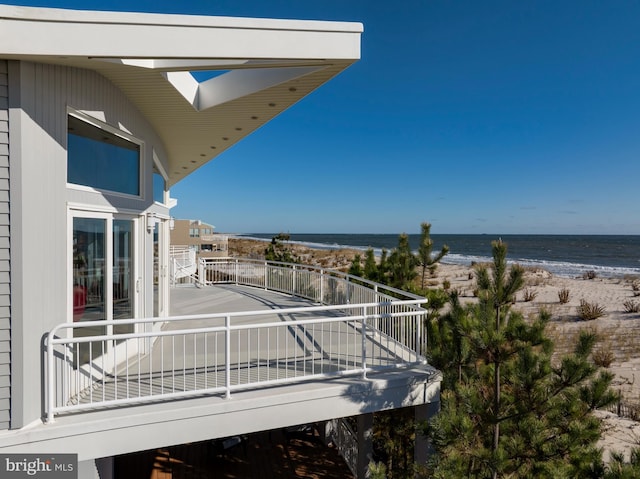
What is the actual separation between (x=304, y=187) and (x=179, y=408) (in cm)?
4317

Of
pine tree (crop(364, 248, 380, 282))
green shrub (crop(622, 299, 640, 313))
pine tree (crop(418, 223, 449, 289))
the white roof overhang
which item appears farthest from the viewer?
green shrub (crop(622, 299, 640, 313))

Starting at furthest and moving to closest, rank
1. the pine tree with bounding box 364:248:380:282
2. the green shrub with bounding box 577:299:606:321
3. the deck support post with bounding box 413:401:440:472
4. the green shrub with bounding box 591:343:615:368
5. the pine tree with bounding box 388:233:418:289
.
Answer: the green shrub with bounding box 577:299:606:321 < the green shrub with bounding box 591:343:615:368 < the pine tree with bounding box 364:248:380:282 < the pine tree with bounding box 388:233:418:289 < the deck support post with bounding box 413:401:440:472

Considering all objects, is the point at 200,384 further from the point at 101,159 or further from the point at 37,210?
the point at 101,159

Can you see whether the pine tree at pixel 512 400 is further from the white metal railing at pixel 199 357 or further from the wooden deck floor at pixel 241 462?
the wooden deck floor at pixel 241 462

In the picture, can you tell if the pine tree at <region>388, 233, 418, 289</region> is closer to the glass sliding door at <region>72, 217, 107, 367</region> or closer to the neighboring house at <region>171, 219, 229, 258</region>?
the glass sliding door at <region>72, 217, 107, 367</region>

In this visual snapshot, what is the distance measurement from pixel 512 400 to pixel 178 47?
4.94 metres

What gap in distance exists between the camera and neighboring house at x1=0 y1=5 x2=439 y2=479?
2.89m

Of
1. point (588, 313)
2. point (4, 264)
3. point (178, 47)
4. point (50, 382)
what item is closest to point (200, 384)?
point (50, 382)

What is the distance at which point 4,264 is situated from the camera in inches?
114

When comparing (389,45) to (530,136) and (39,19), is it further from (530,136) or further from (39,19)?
(530,136)

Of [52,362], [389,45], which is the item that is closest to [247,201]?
[389,45]

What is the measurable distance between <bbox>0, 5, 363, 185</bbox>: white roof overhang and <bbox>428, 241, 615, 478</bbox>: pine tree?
2790 millimetres

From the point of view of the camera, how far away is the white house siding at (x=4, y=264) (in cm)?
288

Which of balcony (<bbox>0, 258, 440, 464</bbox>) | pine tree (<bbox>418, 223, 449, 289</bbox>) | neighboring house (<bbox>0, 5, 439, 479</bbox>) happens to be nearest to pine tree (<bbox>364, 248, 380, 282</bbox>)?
pine tree (<bbox>418, 223, 449, 289</bbox>)
